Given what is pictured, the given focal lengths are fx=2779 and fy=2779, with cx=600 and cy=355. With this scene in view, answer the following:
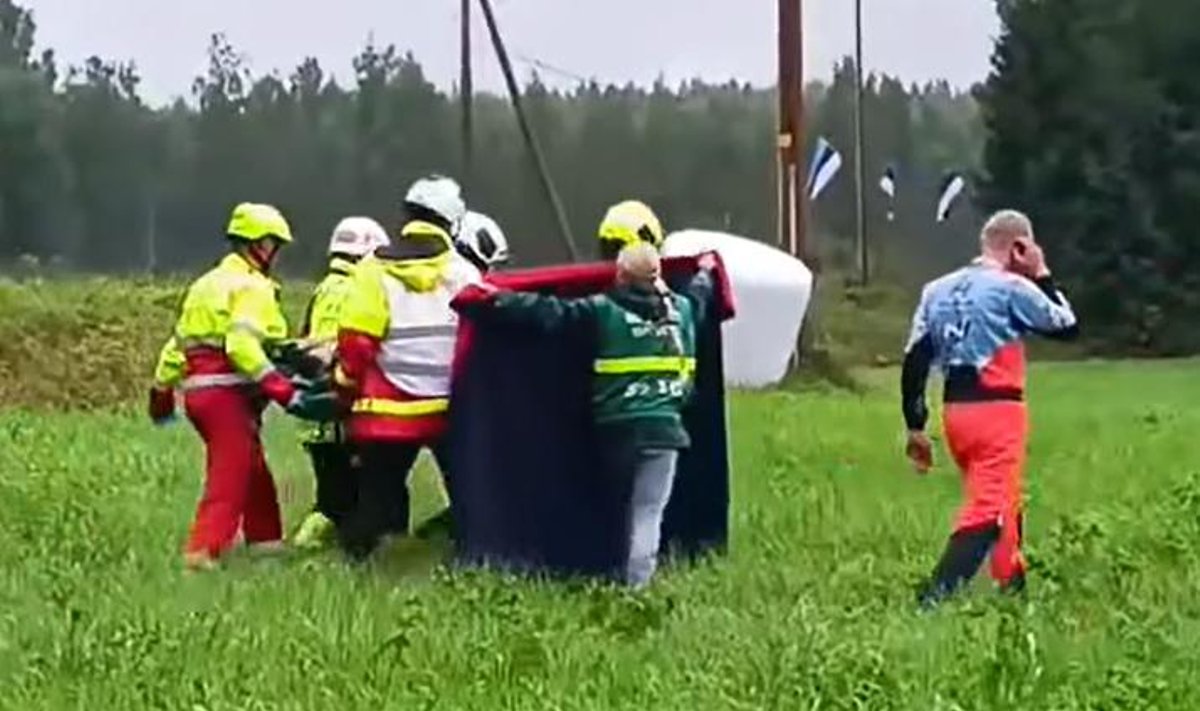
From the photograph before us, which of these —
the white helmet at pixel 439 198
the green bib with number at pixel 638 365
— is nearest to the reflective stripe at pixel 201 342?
the white helmet at pixel 439 198

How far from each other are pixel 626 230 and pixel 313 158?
44.8 metres

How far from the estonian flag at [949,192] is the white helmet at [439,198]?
153ft

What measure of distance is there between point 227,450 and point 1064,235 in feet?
143

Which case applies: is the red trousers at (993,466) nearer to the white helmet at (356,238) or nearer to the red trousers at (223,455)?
the white helmet at (356,238)

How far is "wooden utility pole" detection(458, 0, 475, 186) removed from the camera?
143 ft

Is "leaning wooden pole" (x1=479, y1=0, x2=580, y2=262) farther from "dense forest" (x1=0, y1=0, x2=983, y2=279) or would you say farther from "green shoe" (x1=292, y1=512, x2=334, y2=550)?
"green shoe" (x1=292, y1=512, x2=334, y2=550)

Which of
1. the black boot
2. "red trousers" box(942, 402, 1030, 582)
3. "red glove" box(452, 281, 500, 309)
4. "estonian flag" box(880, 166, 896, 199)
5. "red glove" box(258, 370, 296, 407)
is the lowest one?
"estonian flag" box(880, 166, 896, 199)

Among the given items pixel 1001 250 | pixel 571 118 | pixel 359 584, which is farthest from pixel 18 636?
pixel 571 118

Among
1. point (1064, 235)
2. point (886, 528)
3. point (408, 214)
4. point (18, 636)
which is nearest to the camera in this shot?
point (18, 636)

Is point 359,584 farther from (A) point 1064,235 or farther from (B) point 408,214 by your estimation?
(A) point 1064,235

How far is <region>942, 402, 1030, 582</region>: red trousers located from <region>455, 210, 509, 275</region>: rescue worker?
2451mm

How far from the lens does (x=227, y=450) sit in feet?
42.7

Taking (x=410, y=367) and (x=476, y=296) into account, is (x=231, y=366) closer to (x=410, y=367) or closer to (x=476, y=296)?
(x=410, y=367)

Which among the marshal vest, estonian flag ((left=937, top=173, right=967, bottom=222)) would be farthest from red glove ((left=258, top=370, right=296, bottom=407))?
estonian flag ((left=937, top=173, right=967, bottom=222))
